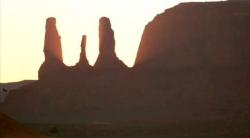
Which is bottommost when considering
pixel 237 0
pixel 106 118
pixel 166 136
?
pixel 106 118

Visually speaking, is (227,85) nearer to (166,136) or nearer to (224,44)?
(224,44)

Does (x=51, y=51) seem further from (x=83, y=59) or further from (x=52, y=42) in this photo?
(x=83, y=59)

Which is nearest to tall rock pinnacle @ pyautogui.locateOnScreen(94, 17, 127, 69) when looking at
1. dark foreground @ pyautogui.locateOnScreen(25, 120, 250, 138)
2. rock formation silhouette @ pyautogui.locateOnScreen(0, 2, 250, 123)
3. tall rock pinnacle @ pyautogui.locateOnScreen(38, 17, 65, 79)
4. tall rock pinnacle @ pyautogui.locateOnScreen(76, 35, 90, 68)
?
rock formation silhouette @ pyautogui.locateOnScreen(0, 2, 250, 123)

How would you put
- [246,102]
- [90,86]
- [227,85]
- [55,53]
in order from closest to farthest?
[246,102], [227,85], [90,86], [55,53]

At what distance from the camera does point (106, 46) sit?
102500 mm

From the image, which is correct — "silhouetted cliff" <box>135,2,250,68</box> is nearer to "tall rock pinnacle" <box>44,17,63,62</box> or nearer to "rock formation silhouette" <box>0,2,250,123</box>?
"rock formation silhouette" <box>0,2,250,123</box>

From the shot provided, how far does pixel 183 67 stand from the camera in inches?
3799

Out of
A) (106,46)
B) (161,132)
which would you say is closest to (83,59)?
(106,46)

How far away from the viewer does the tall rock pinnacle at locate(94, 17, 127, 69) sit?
331 ft

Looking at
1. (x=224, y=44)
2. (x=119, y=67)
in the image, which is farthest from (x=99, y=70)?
(x=224, y=44)

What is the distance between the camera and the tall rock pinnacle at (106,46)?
10075 centimetres

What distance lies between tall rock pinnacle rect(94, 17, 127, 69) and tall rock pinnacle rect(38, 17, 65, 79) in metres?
5.58

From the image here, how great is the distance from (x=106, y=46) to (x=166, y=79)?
12.2 m

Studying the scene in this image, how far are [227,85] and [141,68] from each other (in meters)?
13.5
